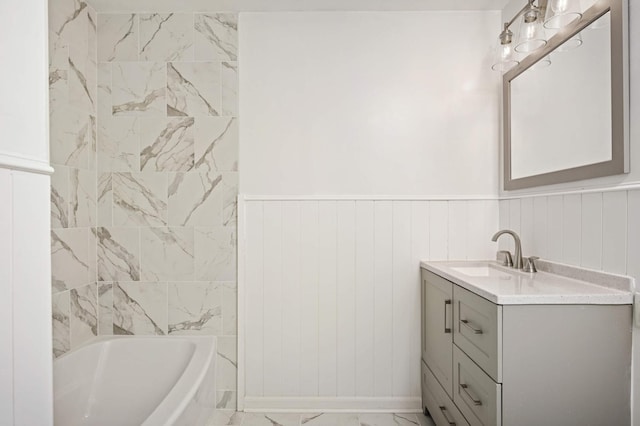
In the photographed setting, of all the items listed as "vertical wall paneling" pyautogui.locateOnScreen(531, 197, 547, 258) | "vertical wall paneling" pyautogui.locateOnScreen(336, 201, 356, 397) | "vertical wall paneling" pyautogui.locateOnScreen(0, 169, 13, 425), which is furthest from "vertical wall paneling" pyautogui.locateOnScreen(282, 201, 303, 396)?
"vertical wall paneling" pyautogui.locateOnScreen(0, 169, 13, 425)

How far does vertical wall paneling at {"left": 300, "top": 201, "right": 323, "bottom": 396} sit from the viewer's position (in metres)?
2.37

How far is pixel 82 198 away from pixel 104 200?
0.15 metres

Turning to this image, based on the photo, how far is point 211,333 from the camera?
2.38 meters

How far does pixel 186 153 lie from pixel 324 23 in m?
1.17

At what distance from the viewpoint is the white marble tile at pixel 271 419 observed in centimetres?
221

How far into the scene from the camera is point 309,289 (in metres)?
2.38

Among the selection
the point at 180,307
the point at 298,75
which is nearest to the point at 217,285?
the point at 180,307

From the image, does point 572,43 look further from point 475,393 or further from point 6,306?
point 6,306

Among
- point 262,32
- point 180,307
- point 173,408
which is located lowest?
point 173,408

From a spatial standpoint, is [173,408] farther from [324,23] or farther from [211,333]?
[324,23]

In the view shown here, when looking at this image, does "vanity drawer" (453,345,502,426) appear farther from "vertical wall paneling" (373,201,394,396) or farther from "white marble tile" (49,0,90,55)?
"white marble tile" (49,0,90,55)

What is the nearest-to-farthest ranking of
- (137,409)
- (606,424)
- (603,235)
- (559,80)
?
(606,424), (603,235), (559,80), (137,409)

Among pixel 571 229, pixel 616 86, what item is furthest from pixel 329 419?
pixel 616 86

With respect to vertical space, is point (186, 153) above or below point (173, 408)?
above
